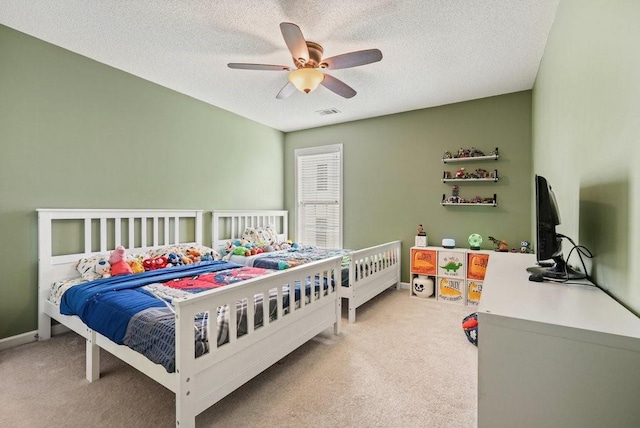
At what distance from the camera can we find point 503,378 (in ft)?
3.15

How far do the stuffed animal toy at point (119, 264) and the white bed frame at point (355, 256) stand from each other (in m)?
1.35

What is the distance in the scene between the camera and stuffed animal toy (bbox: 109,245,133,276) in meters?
Answer: 2.69

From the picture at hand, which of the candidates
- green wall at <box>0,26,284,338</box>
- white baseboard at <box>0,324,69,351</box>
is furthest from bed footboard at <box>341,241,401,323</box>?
white baseboard at <box>0,324,69,351</box>

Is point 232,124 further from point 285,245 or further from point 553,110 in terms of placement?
point 553,110

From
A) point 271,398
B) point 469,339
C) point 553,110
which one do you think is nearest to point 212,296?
point 271,398

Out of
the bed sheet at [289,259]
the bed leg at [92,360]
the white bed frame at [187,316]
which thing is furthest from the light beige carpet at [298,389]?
the bed sheet at [289,259]

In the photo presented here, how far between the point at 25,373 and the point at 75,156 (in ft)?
6.05

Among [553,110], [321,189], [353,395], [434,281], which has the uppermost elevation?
[553,110]

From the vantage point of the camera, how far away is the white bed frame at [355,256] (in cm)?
307

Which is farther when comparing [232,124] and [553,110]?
[232,124]

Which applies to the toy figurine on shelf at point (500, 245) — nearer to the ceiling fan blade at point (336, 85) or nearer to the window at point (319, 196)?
the window at point (319, 196)

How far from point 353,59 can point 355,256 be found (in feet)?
5.88

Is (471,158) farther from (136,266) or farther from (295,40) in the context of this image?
(136,266)

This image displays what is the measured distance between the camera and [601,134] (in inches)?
52.9
